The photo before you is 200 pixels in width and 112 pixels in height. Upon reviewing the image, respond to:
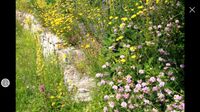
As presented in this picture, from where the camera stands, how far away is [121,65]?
3.89 m

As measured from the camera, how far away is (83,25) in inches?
218

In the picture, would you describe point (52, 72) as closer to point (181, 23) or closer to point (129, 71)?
point (129, 71)

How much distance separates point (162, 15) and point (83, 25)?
1548mm

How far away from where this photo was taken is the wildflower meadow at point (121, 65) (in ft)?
10.9

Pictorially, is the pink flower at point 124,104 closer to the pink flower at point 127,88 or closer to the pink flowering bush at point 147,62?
the pink flowering bush at point 147,62

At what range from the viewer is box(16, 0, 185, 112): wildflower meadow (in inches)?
131
